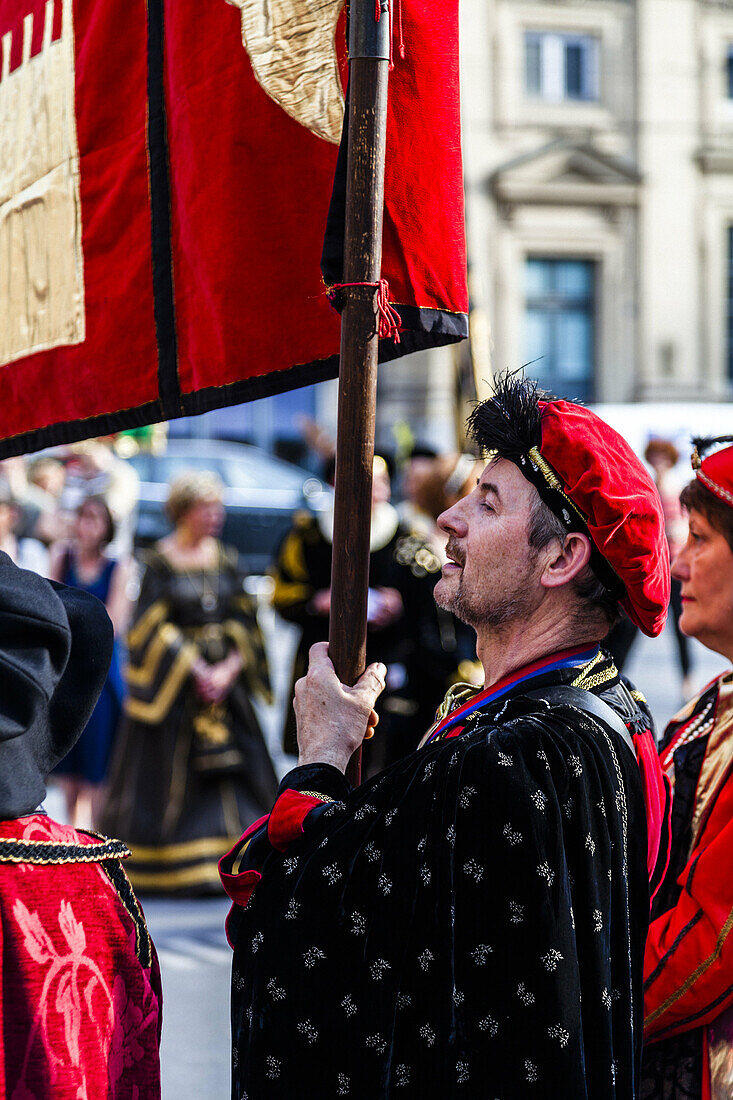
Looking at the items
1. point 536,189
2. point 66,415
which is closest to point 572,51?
point 536,189

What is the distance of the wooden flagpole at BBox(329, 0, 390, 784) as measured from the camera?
5.93 ft

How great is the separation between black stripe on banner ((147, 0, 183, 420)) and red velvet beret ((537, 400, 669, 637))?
28.1 inches

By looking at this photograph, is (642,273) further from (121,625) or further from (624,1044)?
(624,1044)

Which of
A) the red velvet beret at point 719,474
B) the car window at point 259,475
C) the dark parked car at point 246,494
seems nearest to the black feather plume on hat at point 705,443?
the red velvet beret at point 719,474

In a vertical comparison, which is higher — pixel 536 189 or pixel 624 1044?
pixel 536 189

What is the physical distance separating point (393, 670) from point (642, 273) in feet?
68.8

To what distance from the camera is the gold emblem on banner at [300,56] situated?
6.66 feet

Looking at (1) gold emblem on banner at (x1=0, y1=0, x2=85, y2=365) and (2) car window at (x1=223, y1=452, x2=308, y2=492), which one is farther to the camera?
(2) car window at (x1=223, y1=452, x2=308, y2=492)

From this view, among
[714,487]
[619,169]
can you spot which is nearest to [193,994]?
[714,487]

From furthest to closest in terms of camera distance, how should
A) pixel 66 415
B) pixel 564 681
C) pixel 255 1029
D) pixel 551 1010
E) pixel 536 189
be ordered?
1. pixel 536 189
2. pixel 66 415
3. pixel 564 681
4. pixel 255 1029
5. pixel 551 1010

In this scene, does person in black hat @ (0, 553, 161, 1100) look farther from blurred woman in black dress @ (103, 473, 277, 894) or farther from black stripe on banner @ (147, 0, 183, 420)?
blurred woman in black dress @ (103, 473, 277, 894)

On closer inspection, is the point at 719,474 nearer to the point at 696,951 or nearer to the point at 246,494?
the point at 696,951

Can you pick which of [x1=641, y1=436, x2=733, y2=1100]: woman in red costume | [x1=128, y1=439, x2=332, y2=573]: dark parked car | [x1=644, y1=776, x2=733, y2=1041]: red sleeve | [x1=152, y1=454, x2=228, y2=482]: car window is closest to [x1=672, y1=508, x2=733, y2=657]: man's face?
[x1=641, y1=436, x2=733, y2=1100]: woman in red costume

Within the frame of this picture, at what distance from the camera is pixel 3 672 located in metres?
1.65
